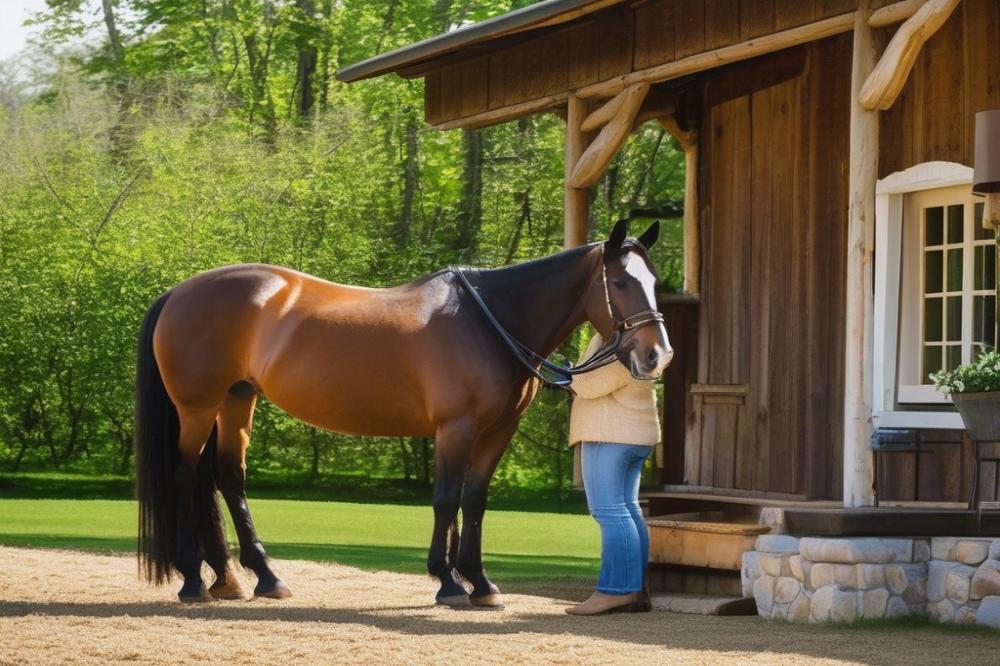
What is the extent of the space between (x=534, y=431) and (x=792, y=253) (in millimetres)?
18836

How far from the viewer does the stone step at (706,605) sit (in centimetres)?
898

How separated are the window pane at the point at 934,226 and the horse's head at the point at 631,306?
8.78 feet

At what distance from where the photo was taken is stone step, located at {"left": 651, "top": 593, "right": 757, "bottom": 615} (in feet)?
29.5

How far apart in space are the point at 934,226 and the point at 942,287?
1.35 feet

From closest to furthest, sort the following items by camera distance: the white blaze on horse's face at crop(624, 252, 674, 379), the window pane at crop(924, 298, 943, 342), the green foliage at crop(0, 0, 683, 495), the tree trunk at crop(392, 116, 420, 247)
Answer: the white blaze on horse's face at crop(624, 252, 674, 379), the window pane at crop(924, 298, 943, 342), the green foliage at crop(0, 0, 683, 495), the tree trunk at crop(392, 116, 420, 247)

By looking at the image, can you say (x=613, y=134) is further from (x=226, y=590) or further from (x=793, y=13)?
(x=226, y=590)

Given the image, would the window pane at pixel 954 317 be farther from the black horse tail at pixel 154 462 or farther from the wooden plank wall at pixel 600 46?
the black horse tail at pixel 154 462

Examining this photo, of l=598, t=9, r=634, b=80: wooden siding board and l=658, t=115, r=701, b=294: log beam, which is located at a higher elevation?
l=598, t=9, r=634, b=80: wooden siding board

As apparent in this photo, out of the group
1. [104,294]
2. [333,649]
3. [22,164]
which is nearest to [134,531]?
[333,649]

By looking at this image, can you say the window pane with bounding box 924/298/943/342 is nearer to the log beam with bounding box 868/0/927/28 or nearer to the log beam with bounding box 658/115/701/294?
the log beam with bounding box 868/0/927/28

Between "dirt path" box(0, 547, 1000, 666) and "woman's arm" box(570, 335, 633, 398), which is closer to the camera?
"dirt path" box(0, 547, 1000, 666)

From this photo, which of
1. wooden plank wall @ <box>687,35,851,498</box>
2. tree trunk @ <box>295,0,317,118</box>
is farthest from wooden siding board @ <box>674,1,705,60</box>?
tree trunk @ <box>295,0,317,118</box>

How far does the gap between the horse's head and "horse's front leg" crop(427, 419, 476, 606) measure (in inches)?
36.7

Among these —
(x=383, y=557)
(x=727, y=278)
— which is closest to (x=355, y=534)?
(x=383, y=557)
